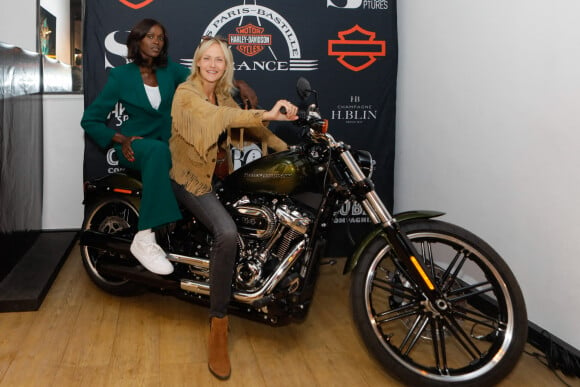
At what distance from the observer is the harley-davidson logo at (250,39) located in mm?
3730

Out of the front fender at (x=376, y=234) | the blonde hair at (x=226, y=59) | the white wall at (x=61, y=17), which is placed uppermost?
the white wall at (x=61, y=17)

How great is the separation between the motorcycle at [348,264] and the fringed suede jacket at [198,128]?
0.17m

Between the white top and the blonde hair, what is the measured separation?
0.67 meters

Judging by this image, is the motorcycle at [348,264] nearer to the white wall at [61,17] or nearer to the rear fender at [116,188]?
the rear fender at [116,188]

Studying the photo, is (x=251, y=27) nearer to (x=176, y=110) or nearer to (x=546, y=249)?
(x=176, y=110)

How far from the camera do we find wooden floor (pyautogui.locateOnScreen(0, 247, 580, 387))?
2.25m

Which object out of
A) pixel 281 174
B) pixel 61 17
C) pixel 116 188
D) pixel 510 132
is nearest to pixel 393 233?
pixel 281 174

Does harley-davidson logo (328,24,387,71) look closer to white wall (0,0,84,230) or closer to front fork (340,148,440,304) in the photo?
front fork (340,148,440,304)

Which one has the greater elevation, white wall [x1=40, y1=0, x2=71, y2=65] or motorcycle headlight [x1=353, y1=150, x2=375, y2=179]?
white wall [x1=40, y1=0, x2=71, y2=65]

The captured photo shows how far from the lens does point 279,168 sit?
2385mm

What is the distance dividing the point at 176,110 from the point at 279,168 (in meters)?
0.52

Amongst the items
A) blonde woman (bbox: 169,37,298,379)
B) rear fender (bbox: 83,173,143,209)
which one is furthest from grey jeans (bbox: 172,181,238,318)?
rear fender (bbox: 83,173,143,209)

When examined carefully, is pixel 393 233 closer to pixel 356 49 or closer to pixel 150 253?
pixel 150 253

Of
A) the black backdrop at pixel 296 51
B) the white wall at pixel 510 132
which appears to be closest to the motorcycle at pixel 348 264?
the white wall at pixel 510 132
